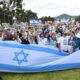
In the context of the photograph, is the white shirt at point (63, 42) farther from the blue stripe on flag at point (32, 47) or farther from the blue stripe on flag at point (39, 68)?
the blue stripe on flag at point (39, 68)

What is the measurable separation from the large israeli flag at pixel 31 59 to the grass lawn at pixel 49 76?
14cm

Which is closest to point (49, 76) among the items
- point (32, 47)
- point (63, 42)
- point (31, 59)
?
point (31, 59)

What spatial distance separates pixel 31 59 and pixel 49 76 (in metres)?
0.95

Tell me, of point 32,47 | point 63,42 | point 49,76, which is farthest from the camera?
point 63,42

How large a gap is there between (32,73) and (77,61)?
4.86 ft

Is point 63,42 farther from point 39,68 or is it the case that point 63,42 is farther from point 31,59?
point 39,68

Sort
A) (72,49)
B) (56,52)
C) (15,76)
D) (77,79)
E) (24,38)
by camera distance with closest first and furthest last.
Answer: (77,79) → (15,76) → (56,52) → (72,49) → (24,38)

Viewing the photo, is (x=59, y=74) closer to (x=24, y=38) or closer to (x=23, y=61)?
(x=23, y=61)

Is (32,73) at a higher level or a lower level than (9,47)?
lower

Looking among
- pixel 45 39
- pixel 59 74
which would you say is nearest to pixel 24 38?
pixel 45 39

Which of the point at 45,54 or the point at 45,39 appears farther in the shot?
the point at 45,39

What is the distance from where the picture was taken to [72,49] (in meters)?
15.0

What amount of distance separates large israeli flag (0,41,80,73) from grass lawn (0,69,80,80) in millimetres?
139

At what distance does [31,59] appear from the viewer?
12352 millimetres
